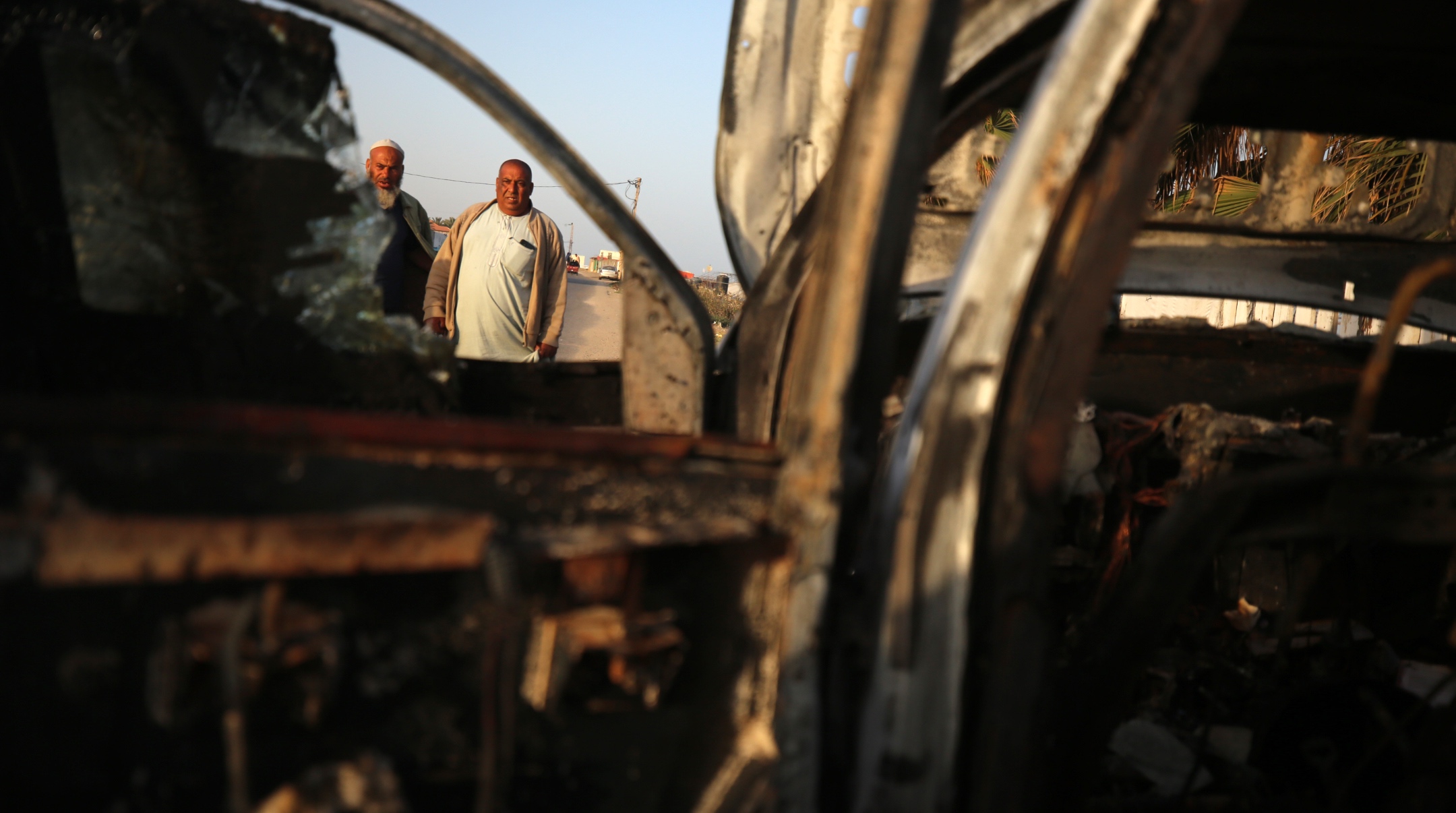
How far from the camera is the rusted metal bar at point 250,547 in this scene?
0.82 m

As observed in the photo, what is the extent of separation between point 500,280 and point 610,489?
4.20 metres

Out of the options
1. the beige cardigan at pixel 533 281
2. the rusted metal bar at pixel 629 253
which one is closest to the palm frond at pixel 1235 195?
the beige cardigan at pixel 533 281

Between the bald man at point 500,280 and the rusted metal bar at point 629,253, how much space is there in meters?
2.97

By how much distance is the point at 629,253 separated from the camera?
2.02 metres

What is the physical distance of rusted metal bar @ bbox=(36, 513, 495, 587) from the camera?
0.82 m

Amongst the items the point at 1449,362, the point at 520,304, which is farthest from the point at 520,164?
the point at 1449,362

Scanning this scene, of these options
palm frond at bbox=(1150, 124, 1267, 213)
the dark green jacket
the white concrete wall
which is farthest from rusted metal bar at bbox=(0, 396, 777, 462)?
the white concrete wall

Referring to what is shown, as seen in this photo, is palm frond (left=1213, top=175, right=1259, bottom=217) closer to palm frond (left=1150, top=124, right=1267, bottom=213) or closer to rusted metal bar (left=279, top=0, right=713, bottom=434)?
palm frond (left=1150, top=124, right=1267, bottom=213)

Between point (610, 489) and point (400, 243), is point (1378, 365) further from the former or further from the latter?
point (400, 243)

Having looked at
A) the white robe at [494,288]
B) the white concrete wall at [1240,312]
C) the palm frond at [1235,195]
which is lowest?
the white robe at [494,288]

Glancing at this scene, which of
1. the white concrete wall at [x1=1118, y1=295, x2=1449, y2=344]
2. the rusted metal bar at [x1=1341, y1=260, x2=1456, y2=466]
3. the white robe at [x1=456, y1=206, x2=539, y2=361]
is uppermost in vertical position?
the white concrete wall at [x1=1118, y1=295, x2=1449, y2=344]

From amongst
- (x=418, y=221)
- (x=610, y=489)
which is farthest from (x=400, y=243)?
(x=610, y=489)

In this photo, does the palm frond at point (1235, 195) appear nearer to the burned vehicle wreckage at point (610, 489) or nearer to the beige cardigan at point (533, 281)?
the beige cardigan at point (533, 281)

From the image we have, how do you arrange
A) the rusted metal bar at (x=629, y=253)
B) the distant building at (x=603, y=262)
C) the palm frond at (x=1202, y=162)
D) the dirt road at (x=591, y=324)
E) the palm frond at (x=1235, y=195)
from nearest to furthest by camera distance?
the rusted metal bar at (x=629, y=253), the palm frond at (x=1235, y=195), the palm frond at (x=1202, y=162), the dirt road at (x=591, y=324), the distant building at (x=603, y=262)
